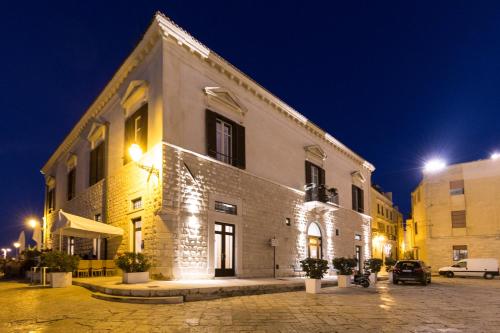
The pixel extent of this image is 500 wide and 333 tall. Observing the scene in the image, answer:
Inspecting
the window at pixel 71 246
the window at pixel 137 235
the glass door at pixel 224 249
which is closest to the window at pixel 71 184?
the window at pixel 71 246

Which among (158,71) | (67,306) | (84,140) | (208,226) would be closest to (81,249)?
(84,140)

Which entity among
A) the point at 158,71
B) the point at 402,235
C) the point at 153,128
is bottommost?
the point at 402,235

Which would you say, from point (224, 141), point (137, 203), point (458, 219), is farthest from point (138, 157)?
point (458, 219)

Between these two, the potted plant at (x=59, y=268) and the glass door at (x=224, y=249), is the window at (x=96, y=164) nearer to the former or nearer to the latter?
the potted plant at (x=59, y=268)

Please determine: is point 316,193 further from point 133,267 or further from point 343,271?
point 133,267

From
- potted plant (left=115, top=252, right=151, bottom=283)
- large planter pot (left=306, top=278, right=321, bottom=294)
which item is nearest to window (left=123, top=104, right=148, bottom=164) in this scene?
potted plant (left=115, top=252, right=151, bottom=283)

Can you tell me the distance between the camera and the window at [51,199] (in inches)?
1097

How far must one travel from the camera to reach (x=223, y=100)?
54.6 ft

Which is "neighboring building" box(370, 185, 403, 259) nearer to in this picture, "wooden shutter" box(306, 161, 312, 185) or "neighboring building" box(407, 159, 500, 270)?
"neighboring building" box(407, 159, 500, 270)

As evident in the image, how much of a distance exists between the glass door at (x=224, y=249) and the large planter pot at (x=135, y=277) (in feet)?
12.2

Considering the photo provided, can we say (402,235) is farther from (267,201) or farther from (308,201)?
(267,201)

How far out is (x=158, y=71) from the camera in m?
14.3

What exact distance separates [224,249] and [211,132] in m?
4.41

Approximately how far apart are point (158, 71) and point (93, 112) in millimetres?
8019
